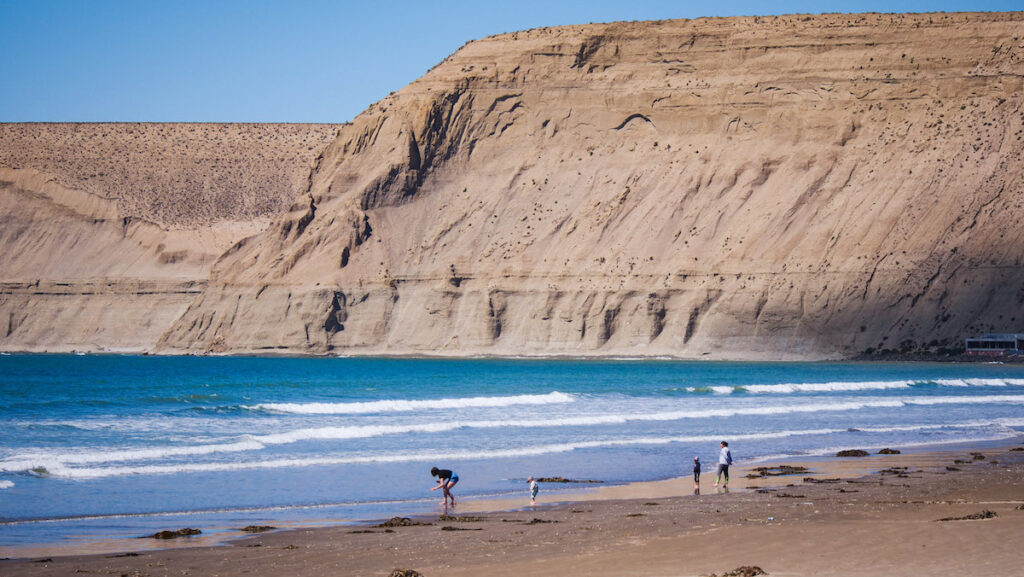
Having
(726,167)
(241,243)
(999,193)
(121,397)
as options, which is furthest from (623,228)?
(121,397)

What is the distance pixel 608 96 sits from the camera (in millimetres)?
91812

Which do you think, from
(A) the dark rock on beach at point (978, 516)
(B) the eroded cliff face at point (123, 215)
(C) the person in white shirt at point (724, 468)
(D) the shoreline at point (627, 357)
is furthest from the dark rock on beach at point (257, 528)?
(B) the eroded cliff face at point (123, 215)

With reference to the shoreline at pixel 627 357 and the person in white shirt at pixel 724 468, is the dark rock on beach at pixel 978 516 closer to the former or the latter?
the person in white shirt at pixel 724 468

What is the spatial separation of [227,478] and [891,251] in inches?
2399

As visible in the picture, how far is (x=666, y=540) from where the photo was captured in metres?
15.6

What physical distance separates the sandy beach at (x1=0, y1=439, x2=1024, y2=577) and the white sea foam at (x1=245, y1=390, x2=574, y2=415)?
17747 mm

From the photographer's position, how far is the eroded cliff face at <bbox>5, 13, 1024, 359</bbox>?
76.1m

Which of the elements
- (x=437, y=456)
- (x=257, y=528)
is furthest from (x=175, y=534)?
(x=437, y=456)

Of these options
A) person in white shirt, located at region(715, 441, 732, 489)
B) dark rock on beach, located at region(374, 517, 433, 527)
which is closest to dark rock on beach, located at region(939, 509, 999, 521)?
person in white shirt, located at region(715, 441, 732, 489)

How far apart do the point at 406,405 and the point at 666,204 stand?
48.6 meters

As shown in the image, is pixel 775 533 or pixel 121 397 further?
pixel 121 397

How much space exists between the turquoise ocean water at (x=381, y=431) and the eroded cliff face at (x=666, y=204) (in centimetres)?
1356

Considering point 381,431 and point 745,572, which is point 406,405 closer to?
point 381,431

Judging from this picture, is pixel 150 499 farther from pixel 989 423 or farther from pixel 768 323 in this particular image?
pixel 768 323
